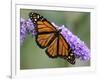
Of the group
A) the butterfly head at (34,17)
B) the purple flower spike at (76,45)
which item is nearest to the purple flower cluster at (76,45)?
the purple flower spike at (76,45)

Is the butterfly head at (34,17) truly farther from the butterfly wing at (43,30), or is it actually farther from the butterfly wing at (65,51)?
the butterfly wing at (65,51)

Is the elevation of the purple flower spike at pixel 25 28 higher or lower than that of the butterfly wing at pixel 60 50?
higher

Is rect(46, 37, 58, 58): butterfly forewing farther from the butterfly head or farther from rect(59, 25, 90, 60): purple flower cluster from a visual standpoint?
the butterfly head

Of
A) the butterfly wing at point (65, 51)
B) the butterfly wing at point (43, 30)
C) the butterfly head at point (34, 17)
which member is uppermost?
the butterfly head at point (34, 17)

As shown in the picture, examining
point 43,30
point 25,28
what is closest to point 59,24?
point 43,30

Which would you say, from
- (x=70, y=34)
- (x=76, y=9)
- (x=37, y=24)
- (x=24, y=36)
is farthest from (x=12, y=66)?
(x=76, y=9)

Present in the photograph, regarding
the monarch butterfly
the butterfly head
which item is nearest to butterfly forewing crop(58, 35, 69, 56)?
the monarch butterfly
